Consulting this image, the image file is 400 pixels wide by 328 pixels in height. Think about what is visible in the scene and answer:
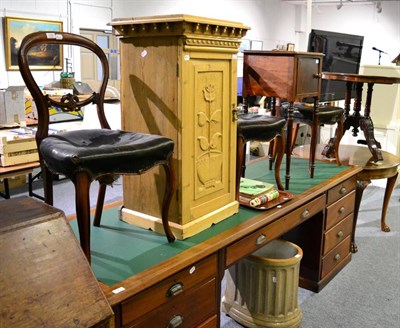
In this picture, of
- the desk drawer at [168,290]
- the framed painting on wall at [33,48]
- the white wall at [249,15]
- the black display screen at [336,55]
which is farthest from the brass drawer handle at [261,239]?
the framed painting on wall at [33,48]

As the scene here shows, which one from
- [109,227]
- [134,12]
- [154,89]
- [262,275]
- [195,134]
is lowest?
Answer: [262,275]

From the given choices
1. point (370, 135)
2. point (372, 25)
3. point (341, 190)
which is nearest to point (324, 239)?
point (341, 190)

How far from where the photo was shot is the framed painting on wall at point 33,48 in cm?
586

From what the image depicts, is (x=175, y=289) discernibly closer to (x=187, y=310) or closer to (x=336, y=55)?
(x=187, y=310)

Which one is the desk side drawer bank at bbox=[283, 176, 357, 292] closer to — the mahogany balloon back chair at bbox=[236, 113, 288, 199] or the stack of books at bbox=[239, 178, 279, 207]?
the stack of books at bbox=[239, 178, 279, 207]

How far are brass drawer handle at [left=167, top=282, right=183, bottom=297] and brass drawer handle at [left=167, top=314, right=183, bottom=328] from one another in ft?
0.32

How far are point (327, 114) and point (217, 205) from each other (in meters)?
1.55

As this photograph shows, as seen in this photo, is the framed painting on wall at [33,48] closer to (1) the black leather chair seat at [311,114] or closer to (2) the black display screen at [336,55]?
(2) the black display screen at [336,55]

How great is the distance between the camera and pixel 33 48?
586cm

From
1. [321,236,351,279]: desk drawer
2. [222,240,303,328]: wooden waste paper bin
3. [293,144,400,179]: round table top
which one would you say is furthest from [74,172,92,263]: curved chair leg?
[293,144,400,179]: round table top

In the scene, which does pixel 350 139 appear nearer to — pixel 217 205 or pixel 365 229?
pixel 365 229

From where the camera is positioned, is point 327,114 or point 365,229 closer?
point 327,114

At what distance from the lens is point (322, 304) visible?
9.05 feet

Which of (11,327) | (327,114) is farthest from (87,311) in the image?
(327,114)
